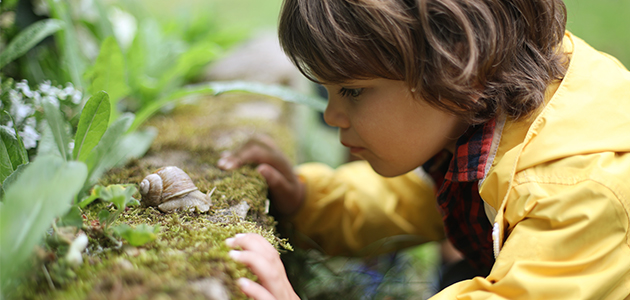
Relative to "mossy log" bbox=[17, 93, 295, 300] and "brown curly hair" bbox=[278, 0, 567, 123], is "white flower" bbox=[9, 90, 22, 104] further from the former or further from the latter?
"brown curly hair" bbox=[278, 0, 567, 123]

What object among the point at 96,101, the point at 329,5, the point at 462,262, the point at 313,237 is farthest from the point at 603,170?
the point at 96,101

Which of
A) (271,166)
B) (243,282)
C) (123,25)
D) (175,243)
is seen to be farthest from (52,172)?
(123,25)

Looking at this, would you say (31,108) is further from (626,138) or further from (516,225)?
(626,138)

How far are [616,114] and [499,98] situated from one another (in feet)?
0.82

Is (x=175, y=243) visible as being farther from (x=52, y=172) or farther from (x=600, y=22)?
(x=600, y=22)

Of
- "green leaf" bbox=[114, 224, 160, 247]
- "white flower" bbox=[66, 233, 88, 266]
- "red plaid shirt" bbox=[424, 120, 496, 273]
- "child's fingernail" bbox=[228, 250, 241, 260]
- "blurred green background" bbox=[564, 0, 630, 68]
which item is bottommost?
"blurred green background" bbox=[564, 0, 630, 68]

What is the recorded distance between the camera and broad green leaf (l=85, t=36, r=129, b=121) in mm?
1159

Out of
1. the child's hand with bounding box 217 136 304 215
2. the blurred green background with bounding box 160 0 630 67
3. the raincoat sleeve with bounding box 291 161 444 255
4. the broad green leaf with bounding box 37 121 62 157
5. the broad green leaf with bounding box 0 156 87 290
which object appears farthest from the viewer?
the blurred green background with bounding box 160 0 630 67

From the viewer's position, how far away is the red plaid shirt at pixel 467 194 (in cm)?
100

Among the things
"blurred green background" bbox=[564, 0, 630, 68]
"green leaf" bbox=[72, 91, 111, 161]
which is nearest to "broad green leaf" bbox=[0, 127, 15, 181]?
"green leaf" bbox=[72, 91, 111, 161]

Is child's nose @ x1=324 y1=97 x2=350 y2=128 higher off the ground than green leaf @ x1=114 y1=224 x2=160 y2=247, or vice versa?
green leaf @ x1=114 y1=224 x2=160 y2=247

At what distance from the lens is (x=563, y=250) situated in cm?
82

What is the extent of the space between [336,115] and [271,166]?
1.14ft

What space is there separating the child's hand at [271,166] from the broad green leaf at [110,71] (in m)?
0.37
